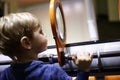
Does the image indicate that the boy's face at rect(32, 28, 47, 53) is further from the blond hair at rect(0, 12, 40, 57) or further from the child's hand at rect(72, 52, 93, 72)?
the child's hand at rect(72, 52, 93, 72)

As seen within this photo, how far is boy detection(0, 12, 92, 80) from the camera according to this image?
2.31ft

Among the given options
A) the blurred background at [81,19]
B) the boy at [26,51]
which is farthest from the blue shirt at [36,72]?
the blurred background at [81,19]

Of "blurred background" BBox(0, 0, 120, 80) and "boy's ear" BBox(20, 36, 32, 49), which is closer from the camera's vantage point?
"boy's ear" BBox(20, 36, 32, 49)

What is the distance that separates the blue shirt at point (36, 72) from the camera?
706 mm

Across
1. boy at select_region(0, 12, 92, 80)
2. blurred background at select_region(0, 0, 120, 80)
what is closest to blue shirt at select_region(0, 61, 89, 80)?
boy at select_region(0, 12, 92, 80)

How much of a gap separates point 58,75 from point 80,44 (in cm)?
20

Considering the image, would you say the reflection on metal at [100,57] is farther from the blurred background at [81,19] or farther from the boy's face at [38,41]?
A: the blurred background at [81,19]

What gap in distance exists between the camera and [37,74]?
28.2 inches

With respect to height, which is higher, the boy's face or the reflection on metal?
the boy's face

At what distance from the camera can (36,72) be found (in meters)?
0.72

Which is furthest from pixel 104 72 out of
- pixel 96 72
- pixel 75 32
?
pixel 75 32

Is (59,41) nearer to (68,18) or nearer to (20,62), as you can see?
(20,62)

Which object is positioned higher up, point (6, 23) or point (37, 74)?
point (6, 23)

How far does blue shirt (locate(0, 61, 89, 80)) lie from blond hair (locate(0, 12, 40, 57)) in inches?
2.3
